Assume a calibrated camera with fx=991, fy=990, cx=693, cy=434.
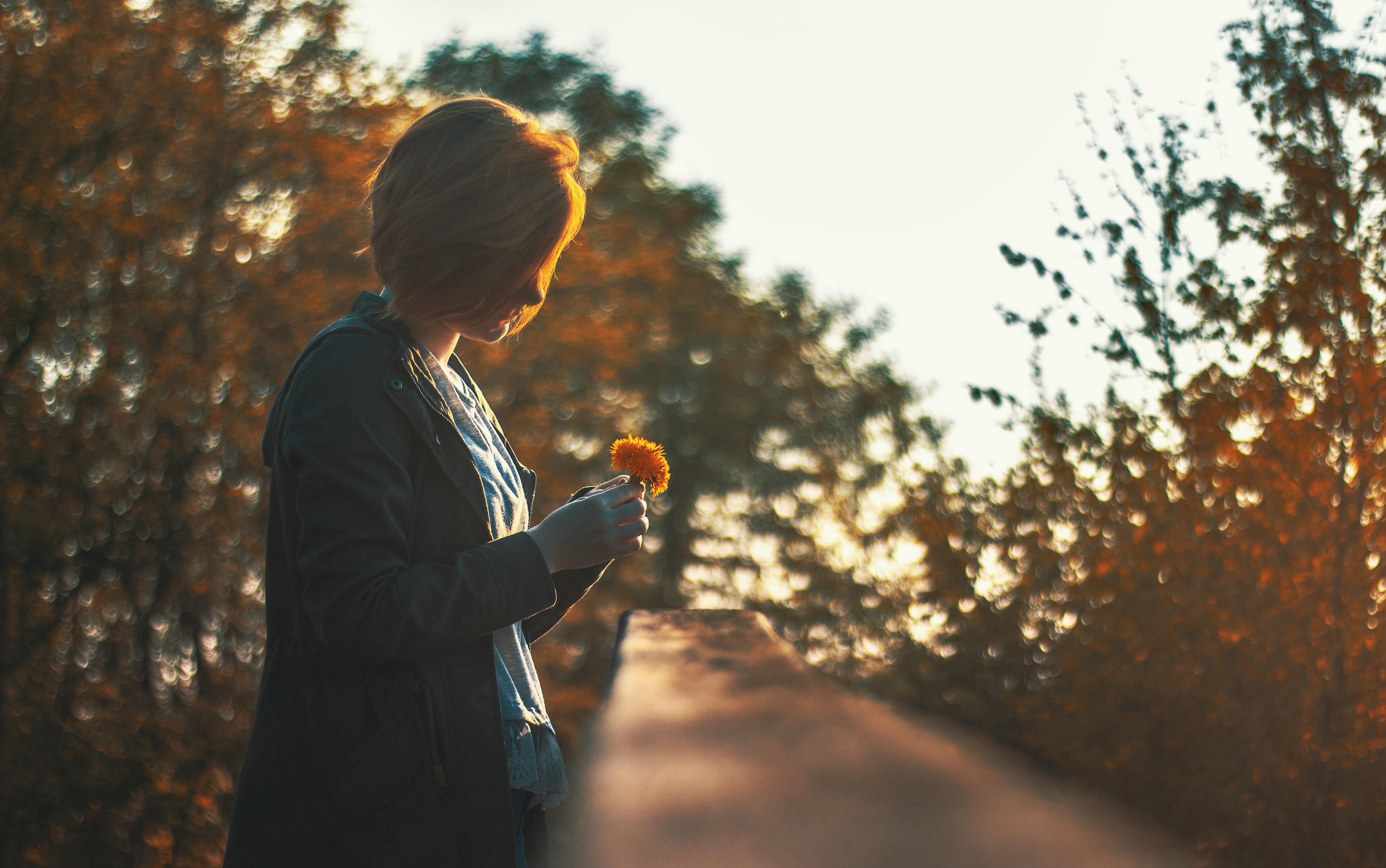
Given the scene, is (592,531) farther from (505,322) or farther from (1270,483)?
(1270,483)

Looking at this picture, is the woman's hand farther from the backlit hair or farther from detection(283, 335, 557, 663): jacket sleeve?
the backlit hair

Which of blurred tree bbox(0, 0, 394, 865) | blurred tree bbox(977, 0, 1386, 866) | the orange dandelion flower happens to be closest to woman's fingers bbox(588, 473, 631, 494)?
the orange dandelion flower

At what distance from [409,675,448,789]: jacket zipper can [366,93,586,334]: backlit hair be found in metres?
0.50

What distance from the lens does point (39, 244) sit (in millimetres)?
6320

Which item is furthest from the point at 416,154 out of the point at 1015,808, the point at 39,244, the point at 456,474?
the point at 39,244

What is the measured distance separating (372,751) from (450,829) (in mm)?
142

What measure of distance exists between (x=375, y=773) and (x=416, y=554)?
0.27 m

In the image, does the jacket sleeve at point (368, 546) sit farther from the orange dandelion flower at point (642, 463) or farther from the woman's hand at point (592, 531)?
the orange dandelion flower at point (642, 463)

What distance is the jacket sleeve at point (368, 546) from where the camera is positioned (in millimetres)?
1143

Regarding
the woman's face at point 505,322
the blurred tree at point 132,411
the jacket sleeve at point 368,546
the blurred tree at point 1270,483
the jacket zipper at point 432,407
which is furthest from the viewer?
the blurred tree at point 132,411

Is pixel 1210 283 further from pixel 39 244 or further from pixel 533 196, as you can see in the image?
pixel 39 244

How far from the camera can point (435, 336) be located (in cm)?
146

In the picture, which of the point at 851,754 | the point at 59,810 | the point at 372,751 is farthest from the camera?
the point at 59,810

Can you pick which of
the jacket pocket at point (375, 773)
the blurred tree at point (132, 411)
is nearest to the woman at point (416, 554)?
the jacket pocket at point (375, 773)
